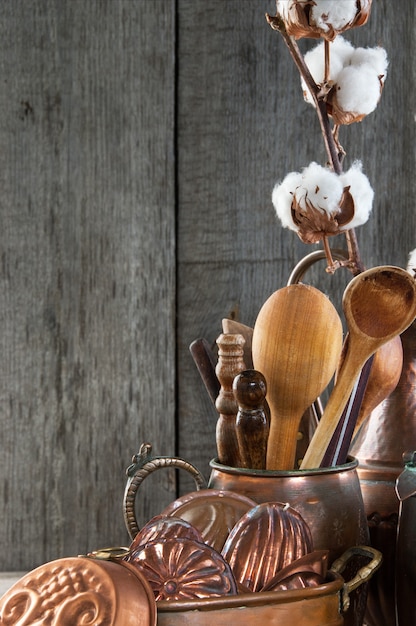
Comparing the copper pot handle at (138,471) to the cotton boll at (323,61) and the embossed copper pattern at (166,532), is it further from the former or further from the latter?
the cotton boll at (323,61)

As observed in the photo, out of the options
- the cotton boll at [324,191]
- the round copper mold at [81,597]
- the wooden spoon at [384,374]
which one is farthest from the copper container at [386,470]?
the round copper mold at [81,597]

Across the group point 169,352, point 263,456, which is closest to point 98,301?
point 169,352

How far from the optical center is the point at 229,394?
56 cm

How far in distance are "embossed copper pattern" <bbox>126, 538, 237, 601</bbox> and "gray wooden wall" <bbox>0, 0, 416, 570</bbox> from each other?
1.24 feet

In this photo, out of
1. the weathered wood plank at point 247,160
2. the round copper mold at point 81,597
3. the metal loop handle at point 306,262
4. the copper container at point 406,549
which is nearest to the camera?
the round copper mold at point 81,597

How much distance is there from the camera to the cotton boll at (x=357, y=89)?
0.55 meters

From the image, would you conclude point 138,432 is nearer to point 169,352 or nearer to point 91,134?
point 169,352

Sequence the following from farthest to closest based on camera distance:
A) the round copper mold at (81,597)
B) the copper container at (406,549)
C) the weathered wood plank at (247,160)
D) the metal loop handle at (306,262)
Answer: the weathered wood plank at (247,160) < the metal loop handle at (306,262) < the copper container at (406,549) < the round copper mold at (81,597)

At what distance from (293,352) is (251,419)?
51 mm

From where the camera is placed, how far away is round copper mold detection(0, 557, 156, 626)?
1.23 ft

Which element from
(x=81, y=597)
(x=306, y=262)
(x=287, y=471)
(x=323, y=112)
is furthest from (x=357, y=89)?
(x=81, y=597)

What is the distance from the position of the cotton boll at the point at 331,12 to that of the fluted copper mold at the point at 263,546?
29cm

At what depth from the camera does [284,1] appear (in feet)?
1.73

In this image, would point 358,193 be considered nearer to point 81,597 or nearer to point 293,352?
point 293,352
